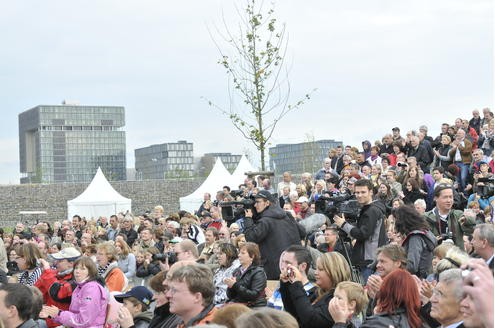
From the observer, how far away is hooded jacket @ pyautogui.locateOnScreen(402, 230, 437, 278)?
7215mm

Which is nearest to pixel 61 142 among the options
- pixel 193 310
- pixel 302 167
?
pixel 302 167

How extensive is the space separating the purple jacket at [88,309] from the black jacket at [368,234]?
8.69 ft

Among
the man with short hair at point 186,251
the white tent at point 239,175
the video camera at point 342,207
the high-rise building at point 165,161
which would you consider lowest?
the man with short hair at point 186,251

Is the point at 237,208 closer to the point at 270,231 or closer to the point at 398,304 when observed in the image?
the point at 270,231

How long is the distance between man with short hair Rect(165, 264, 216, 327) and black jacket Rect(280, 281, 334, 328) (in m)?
0.80

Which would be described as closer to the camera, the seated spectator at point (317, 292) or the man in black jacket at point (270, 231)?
the seated spectator at point (317, 292)

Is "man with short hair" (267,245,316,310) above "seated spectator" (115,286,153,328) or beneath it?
above

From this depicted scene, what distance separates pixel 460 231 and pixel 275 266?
87.7 inches

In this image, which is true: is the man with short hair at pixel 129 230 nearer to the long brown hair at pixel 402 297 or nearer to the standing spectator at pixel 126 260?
the standing spectator at pixel 126 260

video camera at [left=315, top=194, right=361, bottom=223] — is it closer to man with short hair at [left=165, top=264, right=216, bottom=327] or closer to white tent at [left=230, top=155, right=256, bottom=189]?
man with short hair at [left=165, top=264, right=216, bottom=327]

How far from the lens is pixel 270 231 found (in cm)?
904

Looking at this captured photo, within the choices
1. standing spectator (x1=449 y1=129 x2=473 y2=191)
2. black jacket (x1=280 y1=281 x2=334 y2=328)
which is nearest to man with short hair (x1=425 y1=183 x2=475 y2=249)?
black jacket (x1=280 y1=281 x2=334 y2=328)

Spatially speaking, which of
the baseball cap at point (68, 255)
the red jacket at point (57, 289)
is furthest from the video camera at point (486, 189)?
the red jacket at point (57, 289)

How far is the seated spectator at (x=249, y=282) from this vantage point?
7.55m
